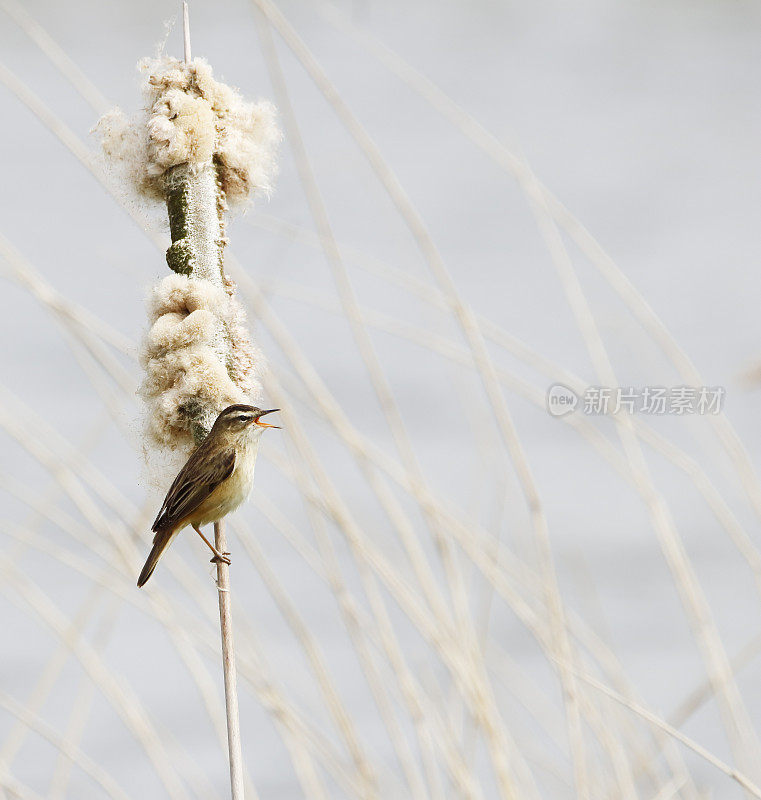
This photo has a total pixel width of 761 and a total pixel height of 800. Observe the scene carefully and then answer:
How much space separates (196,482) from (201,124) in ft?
0.95

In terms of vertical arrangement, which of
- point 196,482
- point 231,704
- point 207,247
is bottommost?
point 231,704

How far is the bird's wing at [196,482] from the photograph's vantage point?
0.73m

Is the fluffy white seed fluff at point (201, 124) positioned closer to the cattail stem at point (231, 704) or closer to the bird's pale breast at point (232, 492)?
the bird's pale breast at point (232, 492)

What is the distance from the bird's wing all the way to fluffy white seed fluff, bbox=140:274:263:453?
36mm

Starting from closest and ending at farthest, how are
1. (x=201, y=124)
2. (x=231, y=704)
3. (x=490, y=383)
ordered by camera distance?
(x=231, y=704)
(x=201, y=124)
(x=490, y=383)

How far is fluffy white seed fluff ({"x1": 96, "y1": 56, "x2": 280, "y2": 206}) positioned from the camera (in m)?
0.81

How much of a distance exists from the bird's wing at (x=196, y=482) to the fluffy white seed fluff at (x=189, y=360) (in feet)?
0.12

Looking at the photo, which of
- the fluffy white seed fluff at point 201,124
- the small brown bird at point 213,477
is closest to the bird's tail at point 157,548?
the small brown bird at point 213,477

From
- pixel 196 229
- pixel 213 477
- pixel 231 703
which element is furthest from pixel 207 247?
pixel 231 703

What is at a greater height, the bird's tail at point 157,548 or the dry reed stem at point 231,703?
the bird's tail at point 157,548

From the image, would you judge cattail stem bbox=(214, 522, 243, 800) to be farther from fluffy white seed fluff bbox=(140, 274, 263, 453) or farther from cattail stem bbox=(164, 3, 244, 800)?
fluffy white seed fluff bbox=(140, 274, 263, 453)

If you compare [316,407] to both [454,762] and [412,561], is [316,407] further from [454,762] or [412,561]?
[454,762]

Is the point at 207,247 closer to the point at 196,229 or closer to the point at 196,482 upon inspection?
the point at 196,229

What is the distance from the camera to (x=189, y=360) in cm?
74
